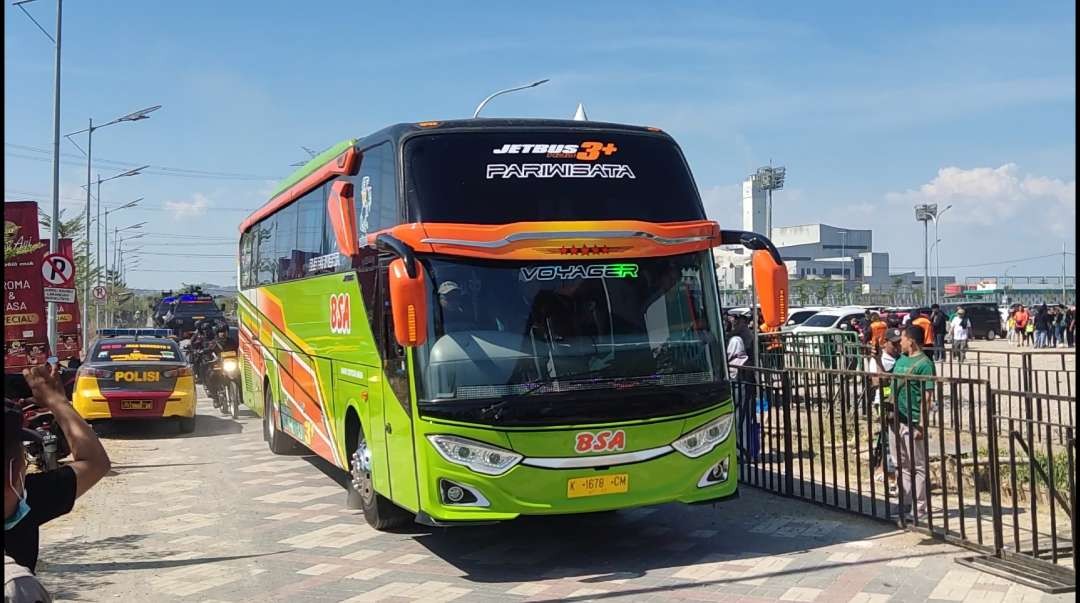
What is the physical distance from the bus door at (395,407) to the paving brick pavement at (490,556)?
0.62m

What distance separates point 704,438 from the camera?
8.17 metres

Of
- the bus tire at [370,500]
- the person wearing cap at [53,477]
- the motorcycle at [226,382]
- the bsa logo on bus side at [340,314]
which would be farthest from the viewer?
the motorcycle at [226,382]

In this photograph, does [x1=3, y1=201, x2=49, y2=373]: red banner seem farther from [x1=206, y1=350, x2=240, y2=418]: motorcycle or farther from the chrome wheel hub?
the chrome wheel hub

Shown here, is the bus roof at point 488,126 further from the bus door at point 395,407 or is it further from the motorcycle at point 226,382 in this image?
the motorcycle at point 226,382

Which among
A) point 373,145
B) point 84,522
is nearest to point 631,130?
point 373,145

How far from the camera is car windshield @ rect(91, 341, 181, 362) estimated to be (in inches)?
664

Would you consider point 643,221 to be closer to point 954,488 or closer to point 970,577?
point 970,577

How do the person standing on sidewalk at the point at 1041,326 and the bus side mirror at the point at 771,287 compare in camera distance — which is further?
the person standing on sidewalk at the point at 1041,326

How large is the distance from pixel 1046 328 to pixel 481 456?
119 ft

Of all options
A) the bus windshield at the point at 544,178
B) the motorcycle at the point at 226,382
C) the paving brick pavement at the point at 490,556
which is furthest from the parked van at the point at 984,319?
the bus windshield at the point at 544,178

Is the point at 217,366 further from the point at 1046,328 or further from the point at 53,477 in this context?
the point at 1046,328

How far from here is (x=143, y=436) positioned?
17109mm

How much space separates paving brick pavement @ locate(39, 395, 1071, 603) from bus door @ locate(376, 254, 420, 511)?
623 millimetres

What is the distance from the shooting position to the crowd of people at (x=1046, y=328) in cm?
3772
